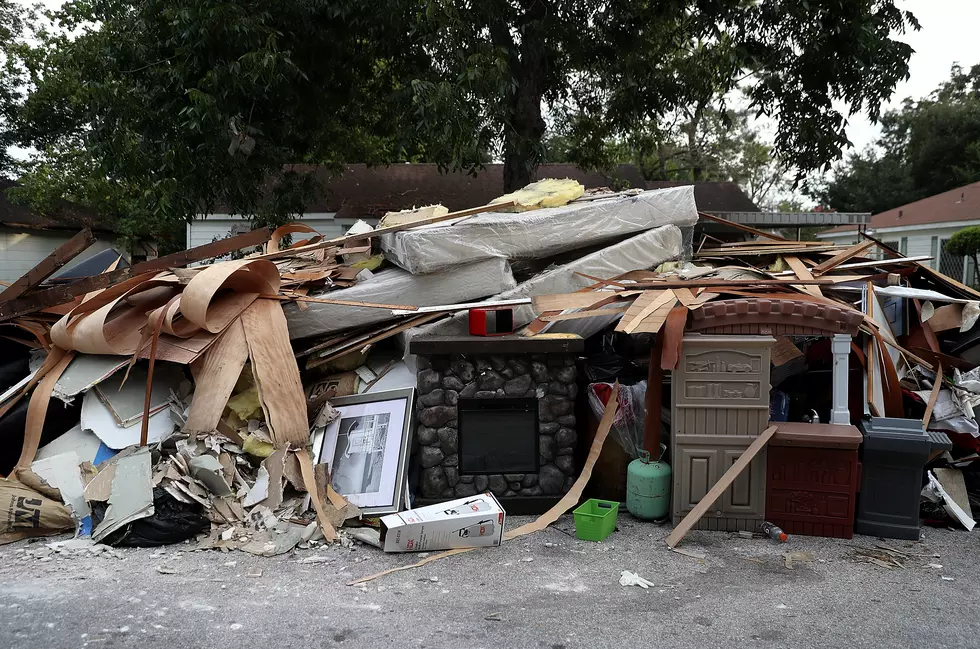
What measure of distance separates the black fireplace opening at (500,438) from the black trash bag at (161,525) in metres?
1.98

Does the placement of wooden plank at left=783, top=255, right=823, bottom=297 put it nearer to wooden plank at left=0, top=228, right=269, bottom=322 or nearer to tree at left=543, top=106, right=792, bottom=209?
wooden plank at left=0, top=228, right=269, bottom=322

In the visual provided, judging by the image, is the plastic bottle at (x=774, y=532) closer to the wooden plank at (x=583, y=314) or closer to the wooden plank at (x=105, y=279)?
the wooden plank at (x=583, y=314)

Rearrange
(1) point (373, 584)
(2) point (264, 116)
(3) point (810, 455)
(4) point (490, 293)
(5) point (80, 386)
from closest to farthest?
(1) point (373, 584) → (3) point (810, 455) → (5) point (80, 386) → (4) point (490, 293) → (2) point (264, 116)

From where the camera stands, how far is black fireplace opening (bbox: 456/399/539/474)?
19.1 ft

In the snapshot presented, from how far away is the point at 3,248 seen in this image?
23.7m

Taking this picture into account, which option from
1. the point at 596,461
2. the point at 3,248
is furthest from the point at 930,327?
the point at 3,248

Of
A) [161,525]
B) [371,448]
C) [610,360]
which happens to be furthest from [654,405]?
[161,525]

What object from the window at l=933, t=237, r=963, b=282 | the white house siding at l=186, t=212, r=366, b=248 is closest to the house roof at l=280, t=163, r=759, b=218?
the white house siding at l=186, t=212, r=366, b=248

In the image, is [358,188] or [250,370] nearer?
[250,370]

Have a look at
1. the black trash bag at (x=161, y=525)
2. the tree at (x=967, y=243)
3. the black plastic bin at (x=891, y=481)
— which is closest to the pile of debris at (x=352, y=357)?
the black trash bag at (x=161, y=525)

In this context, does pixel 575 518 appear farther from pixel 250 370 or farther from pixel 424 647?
pixel 250 370

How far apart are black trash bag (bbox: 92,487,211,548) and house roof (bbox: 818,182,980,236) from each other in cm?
1987

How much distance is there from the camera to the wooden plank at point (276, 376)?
580cm

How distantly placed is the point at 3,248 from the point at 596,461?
80.0 ft
